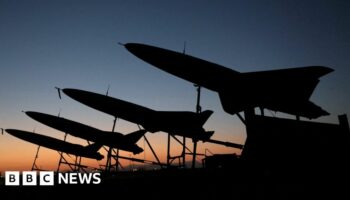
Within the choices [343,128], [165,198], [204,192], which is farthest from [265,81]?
[165,198]

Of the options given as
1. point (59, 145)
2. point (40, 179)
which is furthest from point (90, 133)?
point (40, 179)

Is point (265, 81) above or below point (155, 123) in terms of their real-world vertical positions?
above

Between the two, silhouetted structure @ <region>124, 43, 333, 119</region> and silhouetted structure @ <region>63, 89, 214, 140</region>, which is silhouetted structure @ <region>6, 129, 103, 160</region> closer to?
silhouetted structure @ <region>63, 89, 214, 140</region>

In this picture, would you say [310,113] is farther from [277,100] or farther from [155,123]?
[155,123]

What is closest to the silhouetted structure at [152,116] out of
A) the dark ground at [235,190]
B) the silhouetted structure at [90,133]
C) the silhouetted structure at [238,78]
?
the silhouetted structure at [238,78]

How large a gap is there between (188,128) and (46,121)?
14.3 meters

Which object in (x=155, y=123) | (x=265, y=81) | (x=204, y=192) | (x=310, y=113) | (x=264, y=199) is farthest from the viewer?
(x=155, y=123)

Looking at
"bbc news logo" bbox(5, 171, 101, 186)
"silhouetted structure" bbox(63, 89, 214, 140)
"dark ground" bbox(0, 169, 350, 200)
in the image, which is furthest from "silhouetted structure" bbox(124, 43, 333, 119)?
"bbc news logo" bbox(5, 171, 101, 186)

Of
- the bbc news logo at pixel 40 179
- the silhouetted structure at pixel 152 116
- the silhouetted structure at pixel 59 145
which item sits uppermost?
the silhouetted structure at pixel 152 116

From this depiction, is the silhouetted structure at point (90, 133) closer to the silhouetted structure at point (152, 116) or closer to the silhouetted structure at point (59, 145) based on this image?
the silhouetted structure at point (59, 145)

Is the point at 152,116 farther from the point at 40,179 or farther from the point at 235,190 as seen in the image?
the point at 235,190

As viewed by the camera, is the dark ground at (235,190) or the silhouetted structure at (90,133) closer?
the dark ground at (235,190)

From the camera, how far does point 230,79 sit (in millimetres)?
12070

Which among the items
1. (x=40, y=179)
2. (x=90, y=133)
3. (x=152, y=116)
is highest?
(x=152, y=116)
